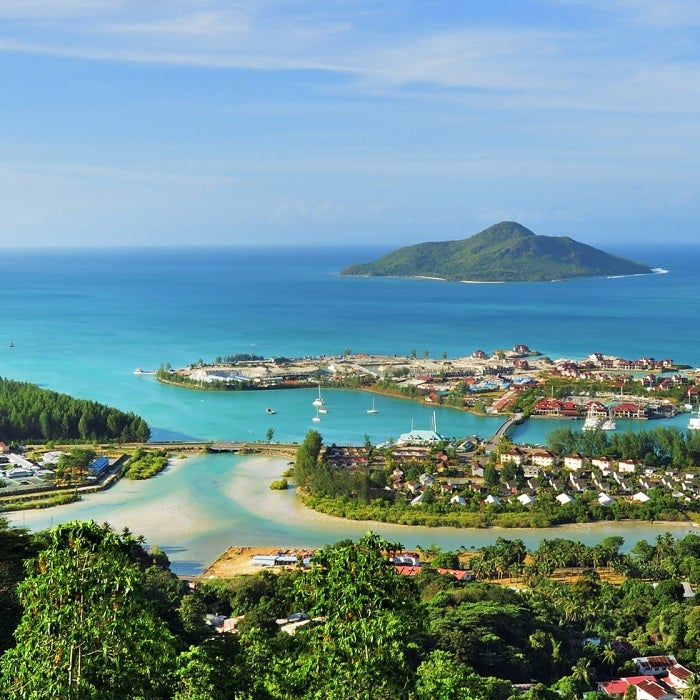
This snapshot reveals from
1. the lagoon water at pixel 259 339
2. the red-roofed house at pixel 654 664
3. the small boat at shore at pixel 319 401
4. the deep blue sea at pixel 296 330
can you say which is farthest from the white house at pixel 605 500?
the small boat at shore at pixel 319 401

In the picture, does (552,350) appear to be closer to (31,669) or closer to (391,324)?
(391,324)

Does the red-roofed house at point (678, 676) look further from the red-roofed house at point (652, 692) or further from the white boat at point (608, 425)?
the white boat at point (608, 425)

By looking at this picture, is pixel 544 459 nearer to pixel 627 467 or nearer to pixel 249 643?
pixel 627 467

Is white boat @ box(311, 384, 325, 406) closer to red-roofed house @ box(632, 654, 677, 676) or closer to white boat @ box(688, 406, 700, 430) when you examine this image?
white boat @ box(688, 406, 700, 430)

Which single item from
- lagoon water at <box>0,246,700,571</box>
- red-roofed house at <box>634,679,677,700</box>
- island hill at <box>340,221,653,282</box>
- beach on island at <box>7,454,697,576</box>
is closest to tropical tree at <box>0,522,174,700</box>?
red-roofed house at <box>634,679,677,700</box>

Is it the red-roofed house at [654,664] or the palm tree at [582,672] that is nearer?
the palm tree at [582,672]
